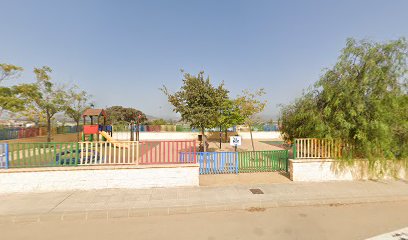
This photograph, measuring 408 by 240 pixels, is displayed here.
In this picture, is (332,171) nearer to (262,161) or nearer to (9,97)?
(262,161)

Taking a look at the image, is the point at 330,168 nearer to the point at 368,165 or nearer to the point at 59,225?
the point at 368,165

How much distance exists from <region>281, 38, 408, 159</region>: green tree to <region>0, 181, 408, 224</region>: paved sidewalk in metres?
1.71

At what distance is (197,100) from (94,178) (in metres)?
5.67

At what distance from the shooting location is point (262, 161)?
820 centimetres

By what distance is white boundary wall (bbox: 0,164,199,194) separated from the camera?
18.6ft

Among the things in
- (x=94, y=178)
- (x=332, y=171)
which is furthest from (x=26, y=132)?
(x=332, y=171)

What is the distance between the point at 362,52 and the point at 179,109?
821cm

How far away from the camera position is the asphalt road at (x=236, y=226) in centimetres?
A: 380

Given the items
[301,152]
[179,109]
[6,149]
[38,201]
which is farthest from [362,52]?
[6,149]

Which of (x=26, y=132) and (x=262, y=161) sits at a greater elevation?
(x=26, y=132)

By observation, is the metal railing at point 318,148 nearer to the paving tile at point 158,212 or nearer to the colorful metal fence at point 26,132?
the paving tile at point 158,212

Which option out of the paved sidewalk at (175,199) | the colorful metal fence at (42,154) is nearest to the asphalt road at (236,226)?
the paved sidewalk at (175,199)

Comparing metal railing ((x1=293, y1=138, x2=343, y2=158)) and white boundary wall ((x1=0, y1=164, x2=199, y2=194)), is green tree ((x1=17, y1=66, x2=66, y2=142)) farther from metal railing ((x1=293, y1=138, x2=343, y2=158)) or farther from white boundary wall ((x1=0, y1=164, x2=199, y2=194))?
metal railing ((x1=293, y1=138, x2=343, y2=158))

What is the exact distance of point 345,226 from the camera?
4.15m
